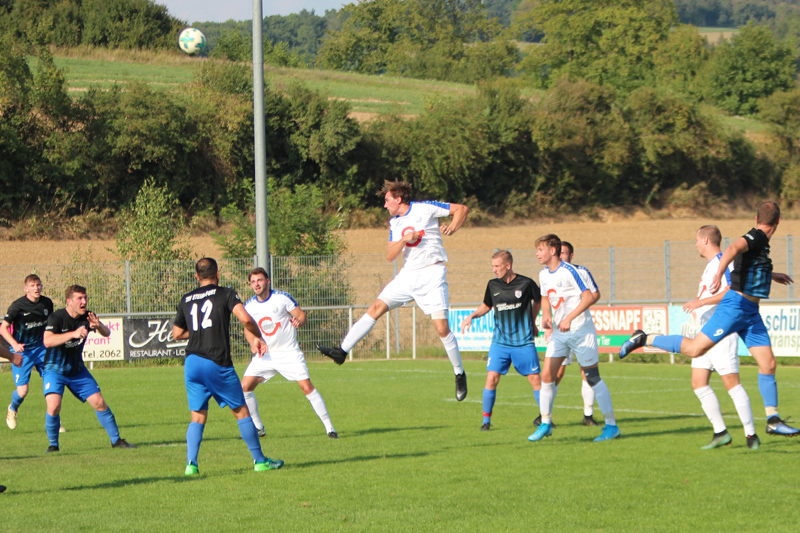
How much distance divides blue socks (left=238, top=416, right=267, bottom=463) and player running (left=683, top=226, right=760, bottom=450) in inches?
171

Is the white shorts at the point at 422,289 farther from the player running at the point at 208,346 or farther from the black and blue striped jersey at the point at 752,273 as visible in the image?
the black and blue striped jersey at the point at 752,273

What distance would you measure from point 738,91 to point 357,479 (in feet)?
225

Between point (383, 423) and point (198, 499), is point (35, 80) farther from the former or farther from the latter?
point (198, 499)

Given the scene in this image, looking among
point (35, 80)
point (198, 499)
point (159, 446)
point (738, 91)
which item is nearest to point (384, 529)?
point (198, 499)

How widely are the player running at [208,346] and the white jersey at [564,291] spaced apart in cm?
360

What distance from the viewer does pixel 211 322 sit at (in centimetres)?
786

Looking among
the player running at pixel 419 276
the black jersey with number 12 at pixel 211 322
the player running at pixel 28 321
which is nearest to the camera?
the black jersey with number 12 at pixel 211 322

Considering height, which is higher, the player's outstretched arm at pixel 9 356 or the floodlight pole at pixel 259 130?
the floodlight pole at pixel 259 130

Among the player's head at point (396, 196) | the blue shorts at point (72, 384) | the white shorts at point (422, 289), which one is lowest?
the blue shorts at point (72, 384)

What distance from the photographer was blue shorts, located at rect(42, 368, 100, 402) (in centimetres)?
1027

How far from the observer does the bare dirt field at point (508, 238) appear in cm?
3766

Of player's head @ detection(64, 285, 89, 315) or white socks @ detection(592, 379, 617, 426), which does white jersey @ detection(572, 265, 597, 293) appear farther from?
player's head @ detection(64, 285, 89, 315)

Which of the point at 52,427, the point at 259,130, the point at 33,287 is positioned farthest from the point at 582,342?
the point at 259,130

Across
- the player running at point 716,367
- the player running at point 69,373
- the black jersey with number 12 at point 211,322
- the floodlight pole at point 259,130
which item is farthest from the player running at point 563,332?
the floodlight pole at point 259,130
